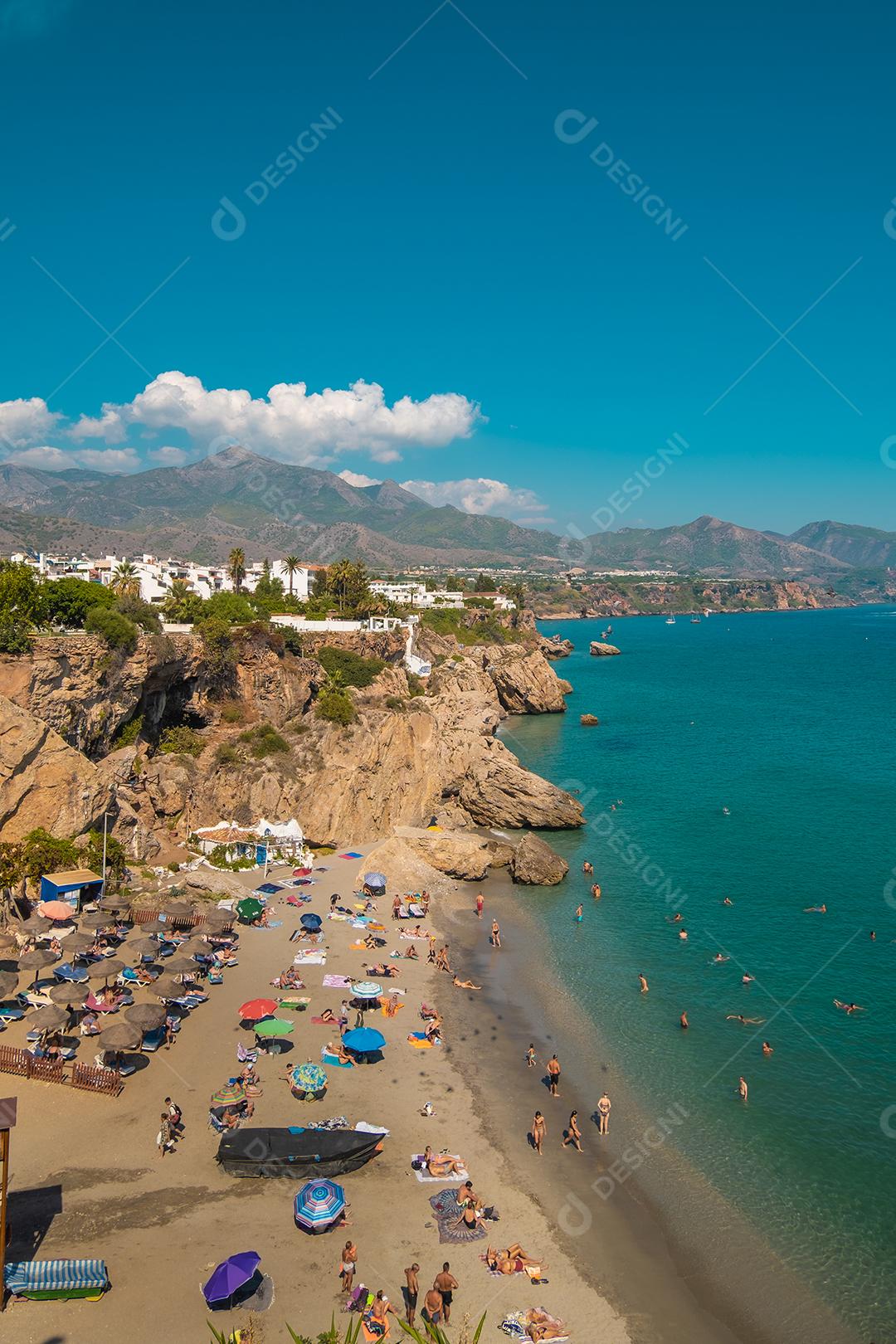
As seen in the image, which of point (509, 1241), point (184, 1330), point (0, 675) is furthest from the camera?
point (0, 675)

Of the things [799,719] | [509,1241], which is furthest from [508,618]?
[509,1241]

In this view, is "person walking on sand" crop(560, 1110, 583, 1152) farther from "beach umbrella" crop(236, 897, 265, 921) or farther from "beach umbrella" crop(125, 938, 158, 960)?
"beach umbrella" crop(236, 897, 265, 921)

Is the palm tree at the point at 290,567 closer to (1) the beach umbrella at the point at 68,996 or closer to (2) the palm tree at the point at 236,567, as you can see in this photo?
(2) the palm tree at the point at 236,567

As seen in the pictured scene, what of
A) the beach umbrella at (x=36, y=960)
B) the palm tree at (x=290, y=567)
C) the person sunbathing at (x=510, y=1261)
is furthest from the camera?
the palm tree at (x=290, y=567)

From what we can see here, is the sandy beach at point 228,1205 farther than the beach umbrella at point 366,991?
No

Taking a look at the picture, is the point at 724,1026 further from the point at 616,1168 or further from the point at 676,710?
the point at 676,710

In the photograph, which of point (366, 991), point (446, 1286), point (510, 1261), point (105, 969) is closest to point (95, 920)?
point (105, 969)

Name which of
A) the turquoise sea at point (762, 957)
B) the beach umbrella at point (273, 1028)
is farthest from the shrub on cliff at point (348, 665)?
the beach umbrella at point (273, 1028)
